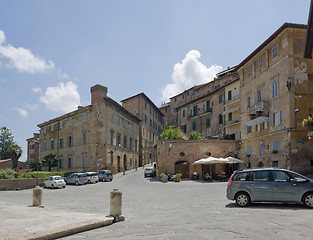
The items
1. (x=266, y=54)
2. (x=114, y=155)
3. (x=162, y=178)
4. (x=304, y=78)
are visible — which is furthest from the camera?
(x=114, y=155)

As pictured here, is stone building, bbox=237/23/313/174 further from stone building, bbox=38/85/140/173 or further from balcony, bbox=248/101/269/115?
stone building, bbox=38/85/140/173

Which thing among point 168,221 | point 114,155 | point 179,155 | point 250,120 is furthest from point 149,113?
point 168,221

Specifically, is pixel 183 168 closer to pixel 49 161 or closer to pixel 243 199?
pixel 49 161

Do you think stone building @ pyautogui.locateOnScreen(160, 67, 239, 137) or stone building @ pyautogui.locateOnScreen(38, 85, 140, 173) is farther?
stone building @ pyautogui.locateOnScreen(160, 67, 239, 137)

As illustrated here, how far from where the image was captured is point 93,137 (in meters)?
40.2

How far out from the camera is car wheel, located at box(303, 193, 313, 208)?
1029 cm

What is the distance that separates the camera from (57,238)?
22.3 ft

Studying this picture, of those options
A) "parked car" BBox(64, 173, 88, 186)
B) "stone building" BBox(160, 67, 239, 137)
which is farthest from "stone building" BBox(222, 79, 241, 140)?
"parked car" BBox(64, 173, 88, 186)

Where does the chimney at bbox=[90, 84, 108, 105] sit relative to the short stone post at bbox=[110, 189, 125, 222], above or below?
above

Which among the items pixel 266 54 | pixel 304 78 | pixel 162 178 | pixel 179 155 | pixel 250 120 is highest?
pixel 266 54

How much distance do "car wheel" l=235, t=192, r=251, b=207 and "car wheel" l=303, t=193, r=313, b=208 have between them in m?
1.95

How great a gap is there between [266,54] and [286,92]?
5302mm

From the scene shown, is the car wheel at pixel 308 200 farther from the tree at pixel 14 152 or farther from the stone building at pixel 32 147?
the stone building at pixel 32 147

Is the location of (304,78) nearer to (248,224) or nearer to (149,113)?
(248,224)
